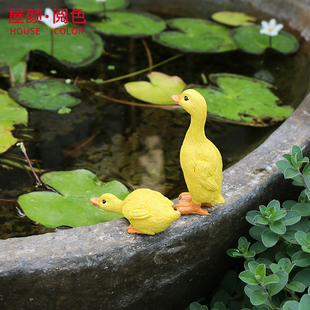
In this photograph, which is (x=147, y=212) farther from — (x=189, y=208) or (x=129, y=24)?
(x=129, y=24)

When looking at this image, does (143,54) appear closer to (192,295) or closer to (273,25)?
(273,25)

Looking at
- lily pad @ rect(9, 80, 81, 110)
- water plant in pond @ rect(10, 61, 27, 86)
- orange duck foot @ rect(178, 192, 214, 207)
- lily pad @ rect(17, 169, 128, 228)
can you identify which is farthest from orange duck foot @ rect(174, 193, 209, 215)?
water plant in pond @ rect(10, 61, 27, 86)

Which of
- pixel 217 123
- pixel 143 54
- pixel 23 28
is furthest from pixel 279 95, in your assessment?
pixel 23 28

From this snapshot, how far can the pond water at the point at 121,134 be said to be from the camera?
1.59m

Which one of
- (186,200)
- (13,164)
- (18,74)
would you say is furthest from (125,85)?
(186,200)

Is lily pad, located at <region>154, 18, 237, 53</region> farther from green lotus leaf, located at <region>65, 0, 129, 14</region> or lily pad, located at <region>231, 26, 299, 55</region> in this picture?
green lotus leaf, located at <region>65, 0, 129, 14</region>

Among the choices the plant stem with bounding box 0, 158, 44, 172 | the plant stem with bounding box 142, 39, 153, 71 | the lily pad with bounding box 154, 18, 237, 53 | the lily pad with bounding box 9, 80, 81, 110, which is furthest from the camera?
the lily pad with bounding box 154, 18, 237, 53

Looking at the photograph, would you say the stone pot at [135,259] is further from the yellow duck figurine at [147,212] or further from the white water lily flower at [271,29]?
the white water lily flower at [271,29]

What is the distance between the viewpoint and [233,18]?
2.96 meters

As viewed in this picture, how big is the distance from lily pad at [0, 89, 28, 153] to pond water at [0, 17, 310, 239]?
0.13 ft

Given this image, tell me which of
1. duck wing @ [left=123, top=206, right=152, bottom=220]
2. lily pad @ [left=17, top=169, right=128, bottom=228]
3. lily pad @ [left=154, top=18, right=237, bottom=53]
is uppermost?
lily pad @ [left=154, top=18, right=237, bottom=53]

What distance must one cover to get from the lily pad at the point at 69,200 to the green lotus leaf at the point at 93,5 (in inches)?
72.3

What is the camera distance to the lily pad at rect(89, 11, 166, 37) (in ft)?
8.70

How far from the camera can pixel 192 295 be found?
4.43 feet
